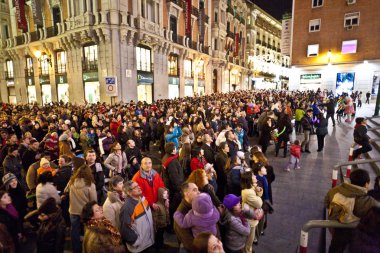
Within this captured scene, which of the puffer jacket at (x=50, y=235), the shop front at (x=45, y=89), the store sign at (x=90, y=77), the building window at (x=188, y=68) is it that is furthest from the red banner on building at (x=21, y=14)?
the puffer jacket at (x=50, y=235)

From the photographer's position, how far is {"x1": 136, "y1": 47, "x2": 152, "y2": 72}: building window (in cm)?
2133

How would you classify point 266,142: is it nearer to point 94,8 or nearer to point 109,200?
point 109,200

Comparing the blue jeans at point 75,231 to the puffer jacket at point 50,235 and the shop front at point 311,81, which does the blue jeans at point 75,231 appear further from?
the shop front at point 311,81

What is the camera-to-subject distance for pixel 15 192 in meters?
4.14

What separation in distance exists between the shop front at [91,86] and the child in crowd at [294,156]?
57.5 ft

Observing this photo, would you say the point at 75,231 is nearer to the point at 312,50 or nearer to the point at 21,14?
the point at 21,14

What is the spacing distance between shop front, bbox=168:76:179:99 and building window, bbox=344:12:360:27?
66.2 ft

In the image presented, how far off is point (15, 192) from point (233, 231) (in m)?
3.87

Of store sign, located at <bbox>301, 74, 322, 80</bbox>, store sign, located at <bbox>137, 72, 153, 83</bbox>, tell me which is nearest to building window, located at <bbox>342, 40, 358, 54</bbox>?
store sign, located at <bbox>301, 74, 322, 80</bbox>

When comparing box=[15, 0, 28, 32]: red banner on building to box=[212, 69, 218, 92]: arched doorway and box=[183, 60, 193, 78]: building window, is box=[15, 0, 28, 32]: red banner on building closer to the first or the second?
box=[183, 60, 193, 78]: building window

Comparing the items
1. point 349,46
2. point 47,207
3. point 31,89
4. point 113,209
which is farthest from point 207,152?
point 31,89

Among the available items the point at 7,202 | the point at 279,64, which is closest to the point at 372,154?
the point at 7,202

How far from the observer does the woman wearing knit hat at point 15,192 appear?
13.3 feet

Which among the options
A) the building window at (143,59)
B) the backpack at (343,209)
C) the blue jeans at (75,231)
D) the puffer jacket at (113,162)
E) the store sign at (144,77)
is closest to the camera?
the backpack at (343,209)
